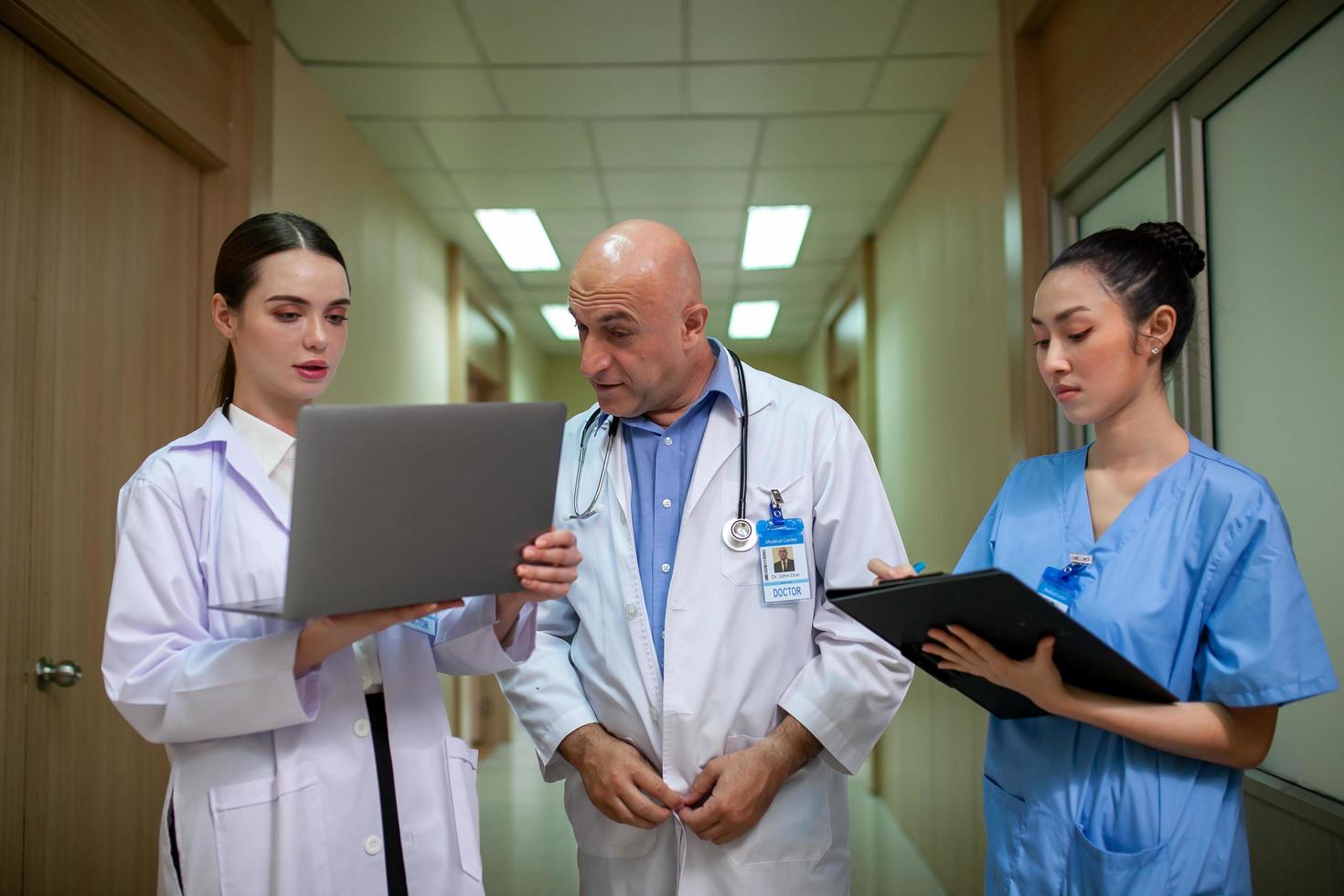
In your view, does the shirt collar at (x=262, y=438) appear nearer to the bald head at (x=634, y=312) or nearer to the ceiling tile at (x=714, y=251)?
the bald head at (x=634, y=312)

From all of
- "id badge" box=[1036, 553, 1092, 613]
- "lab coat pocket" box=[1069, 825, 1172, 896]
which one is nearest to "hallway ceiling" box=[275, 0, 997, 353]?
"id badge" box=[1036, 553, 1092, 613]

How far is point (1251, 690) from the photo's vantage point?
1.10 meters

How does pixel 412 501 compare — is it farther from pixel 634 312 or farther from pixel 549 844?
pixel 549 844

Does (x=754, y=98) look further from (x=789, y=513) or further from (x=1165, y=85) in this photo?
(x=789, y=513)

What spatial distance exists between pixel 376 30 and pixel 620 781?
2564mm

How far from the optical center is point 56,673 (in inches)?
78.3

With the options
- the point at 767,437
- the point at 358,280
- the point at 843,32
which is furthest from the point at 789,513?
the point at 358,280

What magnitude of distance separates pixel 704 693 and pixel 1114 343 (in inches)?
31.0

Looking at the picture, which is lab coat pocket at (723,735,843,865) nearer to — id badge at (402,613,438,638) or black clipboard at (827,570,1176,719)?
black clipboard at (827,570,1176,719)

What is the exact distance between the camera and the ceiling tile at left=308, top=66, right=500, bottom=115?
10.8 ft

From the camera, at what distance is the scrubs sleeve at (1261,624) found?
1087 mm

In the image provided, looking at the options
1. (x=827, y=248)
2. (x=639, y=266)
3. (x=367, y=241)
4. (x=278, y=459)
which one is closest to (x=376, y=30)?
(x=367, y=241)

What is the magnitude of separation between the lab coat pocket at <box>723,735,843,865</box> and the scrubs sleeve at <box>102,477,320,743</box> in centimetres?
70

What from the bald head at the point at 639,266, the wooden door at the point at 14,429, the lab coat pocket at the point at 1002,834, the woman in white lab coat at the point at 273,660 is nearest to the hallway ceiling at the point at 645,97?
the wooden door at the point at 14,429
